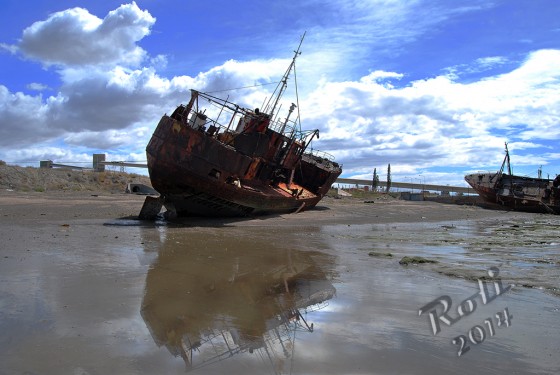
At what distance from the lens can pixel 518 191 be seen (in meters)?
42.1

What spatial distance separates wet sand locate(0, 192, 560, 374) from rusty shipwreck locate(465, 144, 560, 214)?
32.7 m

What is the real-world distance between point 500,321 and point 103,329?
14.1 feet

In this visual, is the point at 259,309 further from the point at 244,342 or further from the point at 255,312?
the point at 244,342

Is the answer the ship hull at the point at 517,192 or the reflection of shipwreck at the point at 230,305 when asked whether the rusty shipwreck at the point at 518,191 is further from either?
the reflection of shipwreck at the point at 230,305

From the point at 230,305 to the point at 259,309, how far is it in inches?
14.3

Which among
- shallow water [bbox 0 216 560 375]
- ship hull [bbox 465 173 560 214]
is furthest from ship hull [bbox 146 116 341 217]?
ship hull [bbox 465 173 560 214]

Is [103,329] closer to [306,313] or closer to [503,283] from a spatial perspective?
[306,313]

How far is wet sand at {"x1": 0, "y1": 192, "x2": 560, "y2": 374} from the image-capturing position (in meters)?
3.75

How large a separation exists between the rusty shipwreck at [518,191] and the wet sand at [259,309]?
32.7 m

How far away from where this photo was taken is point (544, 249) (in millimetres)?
11570

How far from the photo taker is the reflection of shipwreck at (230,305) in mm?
4043

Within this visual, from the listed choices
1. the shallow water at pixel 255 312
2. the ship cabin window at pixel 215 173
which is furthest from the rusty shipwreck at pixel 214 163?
the shallow water at pixel 255 312

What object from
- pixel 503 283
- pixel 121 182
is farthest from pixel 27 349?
pixel 121 182

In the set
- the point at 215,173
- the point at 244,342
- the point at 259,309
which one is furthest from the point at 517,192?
the point at 244,342
